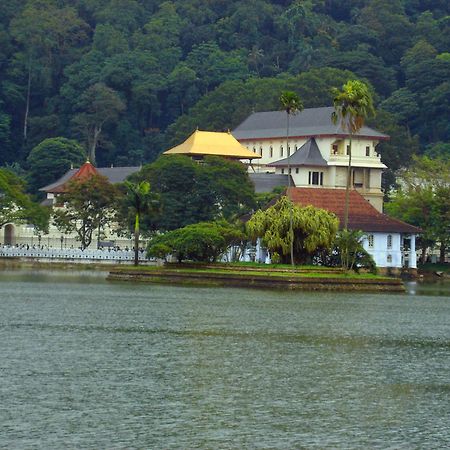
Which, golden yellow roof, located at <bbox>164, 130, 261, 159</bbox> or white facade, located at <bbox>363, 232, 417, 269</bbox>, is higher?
golden yellow roof, located at <bbox>164, 130, 261, 159</bbox>

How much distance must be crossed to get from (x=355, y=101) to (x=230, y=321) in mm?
44414

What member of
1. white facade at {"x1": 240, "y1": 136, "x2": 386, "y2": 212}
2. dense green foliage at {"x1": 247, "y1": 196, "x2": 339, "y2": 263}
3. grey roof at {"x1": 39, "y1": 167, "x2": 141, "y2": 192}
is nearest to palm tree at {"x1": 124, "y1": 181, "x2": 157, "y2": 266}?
dense green foliage at {"x1": 247, "y1": 196, "x2": 339, "y2": 263}

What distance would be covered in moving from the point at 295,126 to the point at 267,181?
16457 millimetres

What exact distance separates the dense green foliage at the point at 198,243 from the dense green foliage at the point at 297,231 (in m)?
1.79

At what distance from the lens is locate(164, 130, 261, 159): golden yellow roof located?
14306cm

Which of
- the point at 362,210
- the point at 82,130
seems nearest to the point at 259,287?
the point at 362,210

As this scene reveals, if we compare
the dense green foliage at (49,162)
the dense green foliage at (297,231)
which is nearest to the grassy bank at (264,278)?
the dense green foliage at (297,231)

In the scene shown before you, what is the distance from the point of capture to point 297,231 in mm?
95938

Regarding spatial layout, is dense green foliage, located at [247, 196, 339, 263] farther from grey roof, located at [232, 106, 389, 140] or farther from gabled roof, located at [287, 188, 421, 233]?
grey roof, located at [232, 106, 389, 140]

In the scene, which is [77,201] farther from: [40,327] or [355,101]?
[40,327]

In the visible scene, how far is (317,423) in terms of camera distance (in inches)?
1548

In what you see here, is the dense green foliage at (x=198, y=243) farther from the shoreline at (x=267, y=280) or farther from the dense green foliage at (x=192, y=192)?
the dense green foliage at (x=192, y=192)

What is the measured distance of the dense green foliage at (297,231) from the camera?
95.4 meters

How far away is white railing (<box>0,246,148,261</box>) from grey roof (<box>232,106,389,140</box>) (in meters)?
33.0
